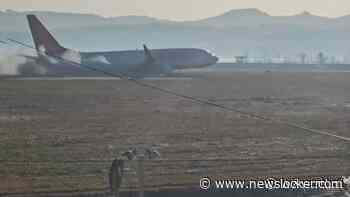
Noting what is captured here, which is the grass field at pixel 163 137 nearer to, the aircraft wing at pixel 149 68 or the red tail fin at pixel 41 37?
the red tail fin at pixel 41 37

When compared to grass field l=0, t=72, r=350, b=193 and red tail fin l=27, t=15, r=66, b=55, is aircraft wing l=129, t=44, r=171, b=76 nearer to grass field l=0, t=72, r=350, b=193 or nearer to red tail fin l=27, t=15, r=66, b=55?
red tail fin l=27, t=15, r=66, b=55

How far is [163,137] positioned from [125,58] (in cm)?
6211

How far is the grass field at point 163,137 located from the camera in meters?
23.5

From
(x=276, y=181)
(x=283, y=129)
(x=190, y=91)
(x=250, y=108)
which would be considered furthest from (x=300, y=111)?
(x=276, y=181)

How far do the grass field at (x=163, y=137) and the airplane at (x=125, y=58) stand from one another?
24.9 meters

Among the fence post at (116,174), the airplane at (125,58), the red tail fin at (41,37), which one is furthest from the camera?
the airplane at (125,58)

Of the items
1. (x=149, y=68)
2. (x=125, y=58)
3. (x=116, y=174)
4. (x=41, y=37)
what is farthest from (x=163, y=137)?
(x=125, y=58)

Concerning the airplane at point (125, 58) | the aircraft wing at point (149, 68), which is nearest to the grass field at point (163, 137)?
the airplane at point (125, 58)

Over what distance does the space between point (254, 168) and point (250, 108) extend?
22.7 m

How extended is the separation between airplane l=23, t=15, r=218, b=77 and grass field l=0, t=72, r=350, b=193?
980 inches

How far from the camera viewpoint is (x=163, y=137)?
106ft

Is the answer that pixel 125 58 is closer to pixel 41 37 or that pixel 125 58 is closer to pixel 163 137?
pixel 41 37

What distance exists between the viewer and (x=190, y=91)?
62.2 metres

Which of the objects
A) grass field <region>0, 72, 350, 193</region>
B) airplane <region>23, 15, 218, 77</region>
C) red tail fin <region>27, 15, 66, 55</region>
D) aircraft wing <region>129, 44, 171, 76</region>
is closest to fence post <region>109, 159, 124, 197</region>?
grass field <region>0, 72, 350, 193</region>
